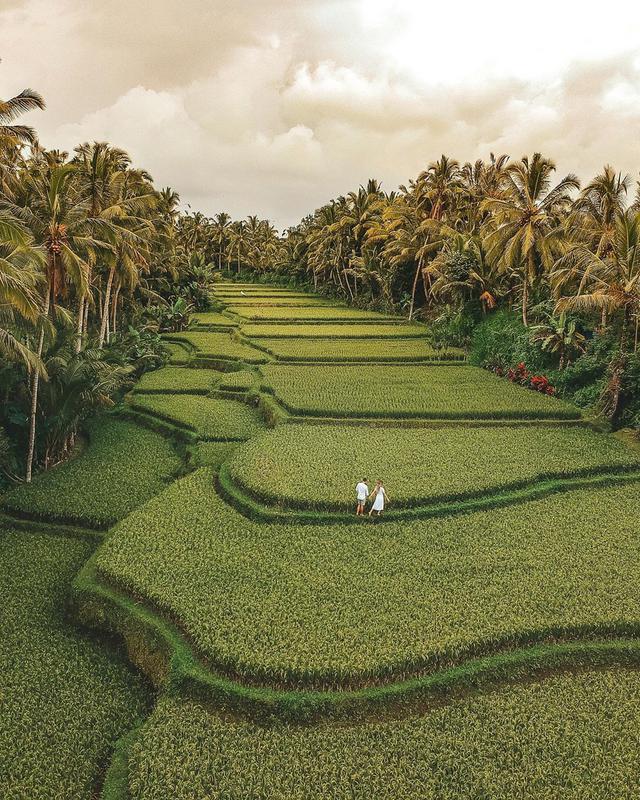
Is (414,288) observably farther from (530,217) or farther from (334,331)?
(530,217)

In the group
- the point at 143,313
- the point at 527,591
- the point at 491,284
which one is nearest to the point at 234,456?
the point at 527,591

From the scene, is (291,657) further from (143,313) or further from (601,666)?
(143,313)

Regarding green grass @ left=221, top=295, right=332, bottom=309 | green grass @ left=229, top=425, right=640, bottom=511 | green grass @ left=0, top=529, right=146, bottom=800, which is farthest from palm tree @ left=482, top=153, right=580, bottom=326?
green grass @ left=221, top=295, right=332, bottom=309

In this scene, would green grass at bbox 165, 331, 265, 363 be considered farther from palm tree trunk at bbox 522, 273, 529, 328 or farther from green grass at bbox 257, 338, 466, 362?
palm tree trunk at bbox 522, 273, 529, 328

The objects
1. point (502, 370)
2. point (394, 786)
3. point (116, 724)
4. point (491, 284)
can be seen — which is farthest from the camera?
point (491, 284)

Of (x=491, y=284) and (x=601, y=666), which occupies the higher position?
(x=491, y=284)

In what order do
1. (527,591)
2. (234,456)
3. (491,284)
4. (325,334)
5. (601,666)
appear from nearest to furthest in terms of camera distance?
(601,666), (527,591), (234,456), (491,284), (325,334)
